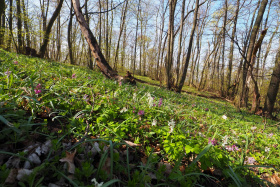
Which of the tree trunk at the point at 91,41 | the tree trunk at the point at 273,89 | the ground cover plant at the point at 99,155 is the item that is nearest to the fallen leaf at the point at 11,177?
the ground cover plant at the point at 99,155

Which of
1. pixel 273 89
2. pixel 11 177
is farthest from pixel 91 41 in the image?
pixel 273 89

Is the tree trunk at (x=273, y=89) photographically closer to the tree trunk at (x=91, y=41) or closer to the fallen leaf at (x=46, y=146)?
the tree trunk at (x=91, y=41)

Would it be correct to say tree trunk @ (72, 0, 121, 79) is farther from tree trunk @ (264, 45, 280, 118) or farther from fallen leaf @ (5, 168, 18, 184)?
tree trunk @ (264, 45, 280, 118)

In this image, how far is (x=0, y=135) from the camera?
99 cm

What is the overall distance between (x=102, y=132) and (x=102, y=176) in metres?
0.60

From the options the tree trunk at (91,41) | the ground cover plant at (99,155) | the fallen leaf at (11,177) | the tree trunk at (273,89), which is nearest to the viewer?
the fallen leaf at (11,177)

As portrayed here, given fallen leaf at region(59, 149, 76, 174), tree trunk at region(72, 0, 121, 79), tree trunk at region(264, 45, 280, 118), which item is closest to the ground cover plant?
fallen leaf at region(59, 149, 76, 174)

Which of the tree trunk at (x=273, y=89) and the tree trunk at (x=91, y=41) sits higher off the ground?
the tree trunk at (x=91, y=41)

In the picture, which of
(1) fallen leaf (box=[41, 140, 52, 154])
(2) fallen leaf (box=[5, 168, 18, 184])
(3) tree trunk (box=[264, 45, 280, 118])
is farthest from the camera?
(3) tree trunk (box=[264, 45, 280, 118])

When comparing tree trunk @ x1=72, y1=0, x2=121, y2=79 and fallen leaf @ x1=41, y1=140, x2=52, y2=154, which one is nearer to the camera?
fallen leaf @ x1=41, y1=140, x2=52, y2=154

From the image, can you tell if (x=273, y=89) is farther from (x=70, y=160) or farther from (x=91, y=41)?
(x=70, y=160)

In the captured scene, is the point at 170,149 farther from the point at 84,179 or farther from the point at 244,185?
the point at 84,179

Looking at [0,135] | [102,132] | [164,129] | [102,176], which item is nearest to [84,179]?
[102,176]

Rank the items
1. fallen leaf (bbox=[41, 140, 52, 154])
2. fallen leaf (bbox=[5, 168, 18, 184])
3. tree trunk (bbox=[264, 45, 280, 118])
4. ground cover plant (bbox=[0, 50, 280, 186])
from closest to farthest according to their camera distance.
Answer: fallen leaf (bbox=[5, 168, 18, 184]), ground cover plant (bbox=[0, 50, 280, 186]), fallen leaf (bbox=[41, 140, 52, 154]), tree trunk (bbox=[264, 45, 280, 118])
